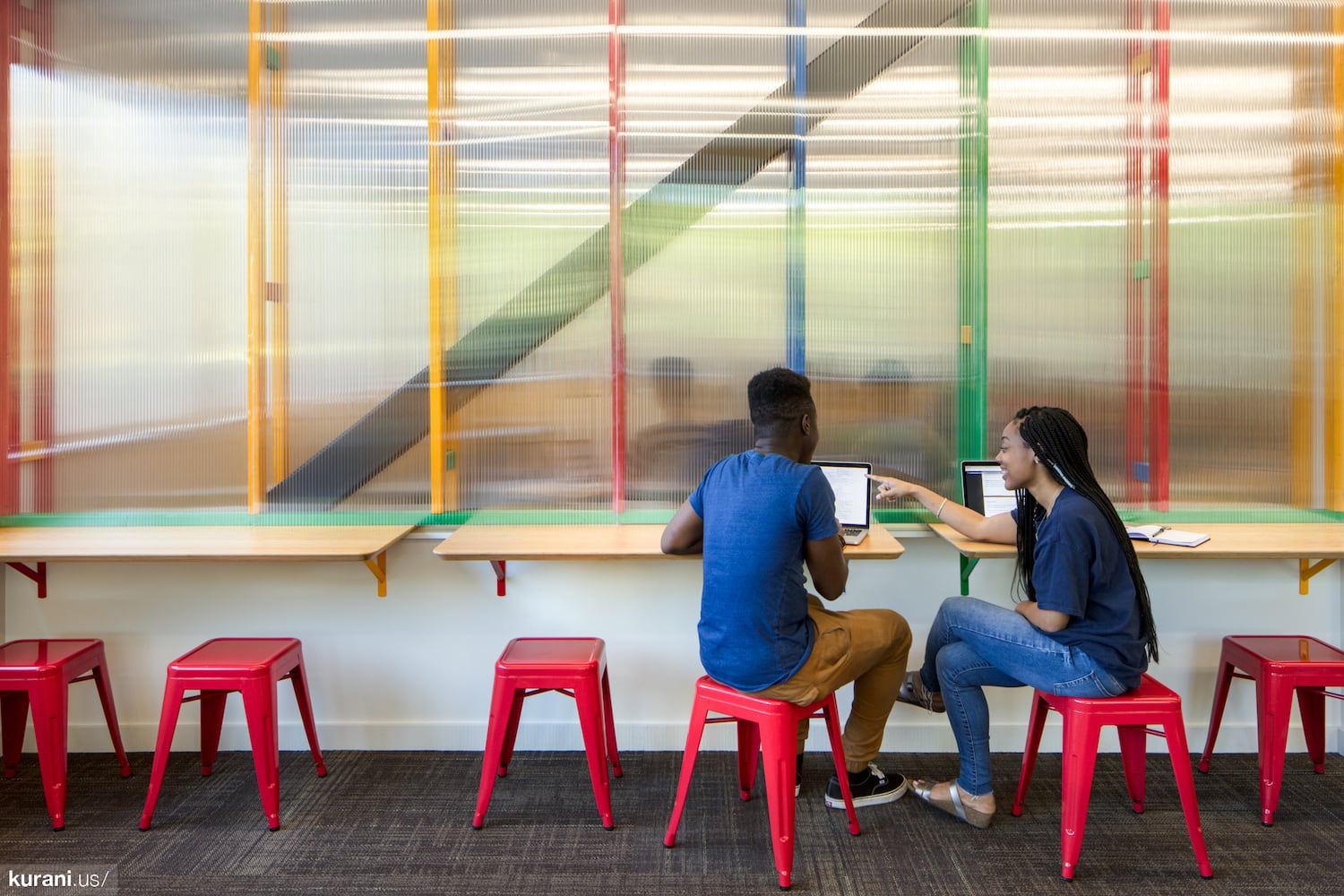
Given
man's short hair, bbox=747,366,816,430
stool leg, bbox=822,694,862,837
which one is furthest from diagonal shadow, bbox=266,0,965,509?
stool leg, bbox=822,694,862,837

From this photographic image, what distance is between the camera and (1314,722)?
2893 millimetres

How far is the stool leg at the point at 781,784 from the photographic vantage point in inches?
87.4

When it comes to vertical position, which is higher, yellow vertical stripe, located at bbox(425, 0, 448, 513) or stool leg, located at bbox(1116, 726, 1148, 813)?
yellow vertical stripe, located at bbox(425, 0, 448, 513)

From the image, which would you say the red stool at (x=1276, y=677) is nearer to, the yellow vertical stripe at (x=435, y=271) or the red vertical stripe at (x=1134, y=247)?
the red vertical stripe at (x=1134, y=247)

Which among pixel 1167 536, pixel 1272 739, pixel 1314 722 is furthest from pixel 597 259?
pixel 1314 722

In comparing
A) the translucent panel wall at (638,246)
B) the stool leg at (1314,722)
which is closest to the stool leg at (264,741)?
the translucent panel wall at (638,246)

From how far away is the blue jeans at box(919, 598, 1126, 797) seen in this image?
2.29 meters

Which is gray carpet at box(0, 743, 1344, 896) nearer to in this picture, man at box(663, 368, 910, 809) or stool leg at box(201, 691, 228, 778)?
stool leg at box(201, 691, 228, 778)

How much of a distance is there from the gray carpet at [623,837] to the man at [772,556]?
0.52 m

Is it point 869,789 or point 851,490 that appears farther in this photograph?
point 851,490

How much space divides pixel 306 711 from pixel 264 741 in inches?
12.3

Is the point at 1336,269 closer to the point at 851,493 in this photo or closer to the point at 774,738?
the point at 851,493

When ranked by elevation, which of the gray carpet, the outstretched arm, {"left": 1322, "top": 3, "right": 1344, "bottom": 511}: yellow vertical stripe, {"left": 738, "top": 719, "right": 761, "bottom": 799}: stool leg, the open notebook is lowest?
the gray carpet

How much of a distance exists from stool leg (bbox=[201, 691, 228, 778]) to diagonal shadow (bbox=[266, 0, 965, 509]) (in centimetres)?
69
